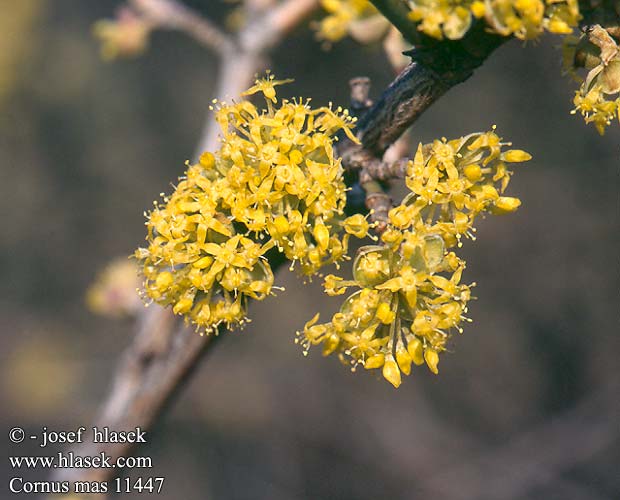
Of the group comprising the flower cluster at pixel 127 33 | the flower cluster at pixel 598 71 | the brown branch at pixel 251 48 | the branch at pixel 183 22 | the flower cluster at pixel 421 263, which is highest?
the flower cluster at pixel 127 33

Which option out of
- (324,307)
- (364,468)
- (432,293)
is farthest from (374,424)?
(432,293)

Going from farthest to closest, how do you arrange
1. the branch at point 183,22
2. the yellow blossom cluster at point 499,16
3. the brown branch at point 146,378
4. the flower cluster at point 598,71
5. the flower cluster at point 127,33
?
the flower cluster at point 127,33
the branch at point 183,22
the brown branch at point 146,378
the flower cluster at point 598,71
the yellow blossom cluster at point 499,16

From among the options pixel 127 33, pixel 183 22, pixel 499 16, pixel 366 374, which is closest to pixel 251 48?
pixel 183 22

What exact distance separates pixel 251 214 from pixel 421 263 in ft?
1.04

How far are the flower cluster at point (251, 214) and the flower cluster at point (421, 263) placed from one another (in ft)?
0.24

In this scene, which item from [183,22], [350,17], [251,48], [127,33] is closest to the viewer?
[350,17]

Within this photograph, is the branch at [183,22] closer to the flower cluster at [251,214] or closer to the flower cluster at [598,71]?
the flower cluster at [251,214]

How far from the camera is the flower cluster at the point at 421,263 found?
Answer: 1174 millimetres

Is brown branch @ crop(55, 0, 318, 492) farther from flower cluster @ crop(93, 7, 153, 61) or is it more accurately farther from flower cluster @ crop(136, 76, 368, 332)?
flower cluster @ crop(136, 76, 368, 332)

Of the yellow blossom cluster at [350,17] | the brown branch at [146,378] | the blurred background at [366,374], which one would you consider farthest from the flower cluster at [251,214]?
the blurred background at [366,374]

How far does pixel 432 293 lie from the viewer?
123 cm

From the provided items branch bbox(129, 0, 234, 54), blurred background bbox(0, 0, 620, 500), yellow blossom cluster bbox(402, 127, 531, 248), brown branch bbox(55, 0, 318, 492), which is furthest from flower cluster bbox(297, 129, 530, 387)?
blurred background bbox(0, 0, 620, 500)

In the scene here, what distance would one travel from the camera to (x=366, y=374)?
516 centimetres

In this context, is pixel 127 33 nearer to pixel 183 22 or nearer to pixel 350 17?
pixel 183 22
